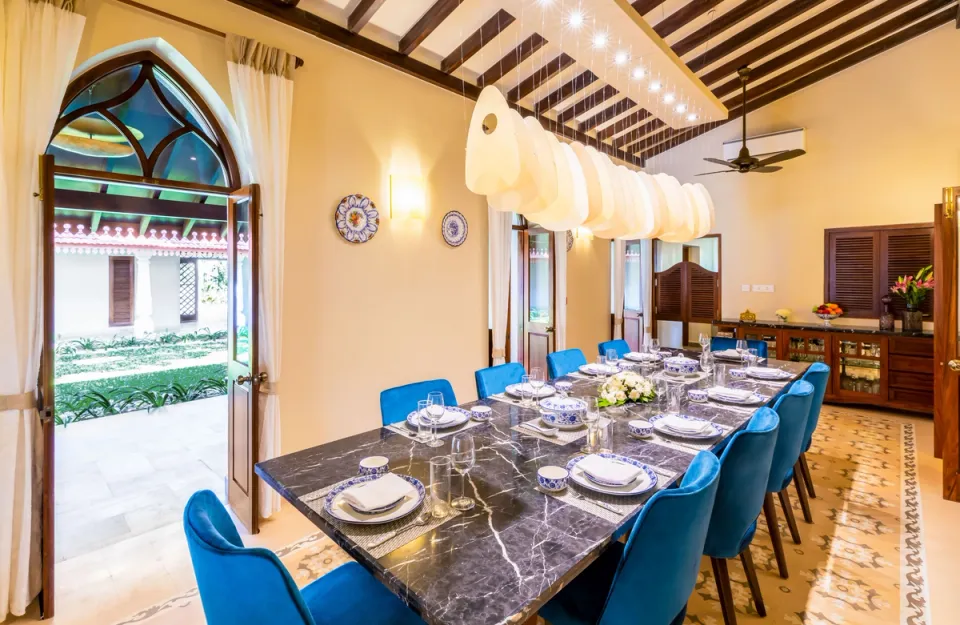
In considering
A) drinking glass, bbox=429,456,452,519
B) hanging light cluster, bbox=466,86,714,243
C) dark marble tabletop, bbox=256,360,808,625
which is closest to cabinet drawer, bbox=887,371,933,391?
hanging light cluster, bbox=466,86,714,243

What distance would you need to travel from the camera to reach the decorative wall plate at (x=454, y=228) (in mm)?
3650

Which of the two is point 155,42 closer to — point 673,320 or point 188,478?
point 188,478

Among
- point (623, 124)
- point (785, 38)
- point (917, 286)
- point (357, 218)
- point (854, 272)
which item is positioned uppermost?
point (785, 38)

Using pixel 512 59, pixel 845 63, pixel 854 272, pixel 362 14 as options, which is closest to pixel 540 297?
pixel 512 59

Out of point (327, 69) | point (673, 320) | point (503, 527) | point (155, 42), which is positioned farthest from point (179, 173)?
point (673, 320)

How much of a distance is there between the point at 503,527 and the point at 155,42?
2.76 meters

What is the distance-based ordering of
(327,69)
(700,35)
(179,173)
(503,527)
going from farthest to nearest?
(700,35) < (327,69) < (179,173) < (503,527)

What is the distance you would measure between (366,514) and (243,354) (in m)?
1.87

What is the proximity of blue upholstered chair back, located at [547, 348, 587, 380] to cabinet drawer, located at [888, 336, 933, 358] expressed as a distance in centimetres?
344

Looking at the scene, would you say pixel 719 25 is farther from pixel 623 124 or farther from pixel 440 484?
pixel 440 484

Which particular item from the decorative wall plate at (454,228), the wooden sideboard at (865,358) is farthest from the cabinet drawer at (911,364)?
the decorative wall plate at (454,228)

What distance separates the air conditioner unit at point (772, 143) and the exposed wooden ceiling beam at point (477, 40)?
3.84m

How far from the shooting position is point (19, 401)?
184 cm

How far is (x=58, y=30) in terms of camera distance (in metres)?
1.88
